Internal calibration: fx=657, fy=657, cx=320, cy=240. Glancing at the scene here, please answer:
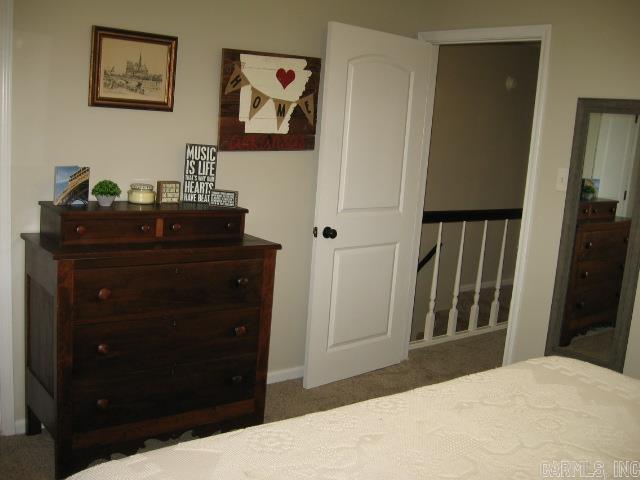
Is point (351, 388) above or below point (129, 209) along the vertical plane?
below

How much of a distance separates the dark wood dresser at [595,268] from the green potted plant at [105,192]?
2339 millimetres

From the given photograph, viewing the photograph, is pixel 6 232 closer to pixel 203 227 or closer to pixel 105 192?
pixel 105 192

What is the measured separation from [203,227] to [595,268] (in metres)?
2.02

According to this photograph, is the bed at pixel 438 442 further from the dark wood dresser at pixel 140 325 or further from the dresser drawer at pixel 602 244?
the dresser drawer at pixel 602 244

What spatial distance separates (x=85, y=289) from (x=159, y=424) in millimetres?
707

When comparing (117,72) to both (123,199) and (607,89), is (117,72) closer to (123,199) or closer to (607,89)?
(123,199)

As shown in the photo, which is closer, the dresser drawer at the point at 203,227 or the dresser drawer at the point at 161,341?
the dresser drawer at the point at 161,341

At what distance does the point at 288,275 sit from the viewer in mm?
3775

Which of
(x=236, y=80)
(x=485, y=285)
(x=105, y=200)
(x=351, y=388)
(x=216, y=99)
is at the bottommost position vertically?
(x=351, y=388)

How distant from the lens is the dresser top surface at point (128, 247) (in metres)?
2.51

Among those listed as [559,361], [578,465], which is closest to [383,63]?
[559,361]

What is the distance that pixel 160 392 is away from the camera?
110 inches

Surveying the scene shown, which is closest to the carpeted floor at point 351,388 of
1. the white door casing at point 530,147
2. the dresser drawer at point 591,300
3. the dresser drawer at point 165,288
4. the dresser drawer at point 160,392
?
the dresser drawer at point 160,392

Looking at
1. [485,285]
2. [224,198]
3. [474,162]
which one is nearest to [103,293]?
[224,198]
